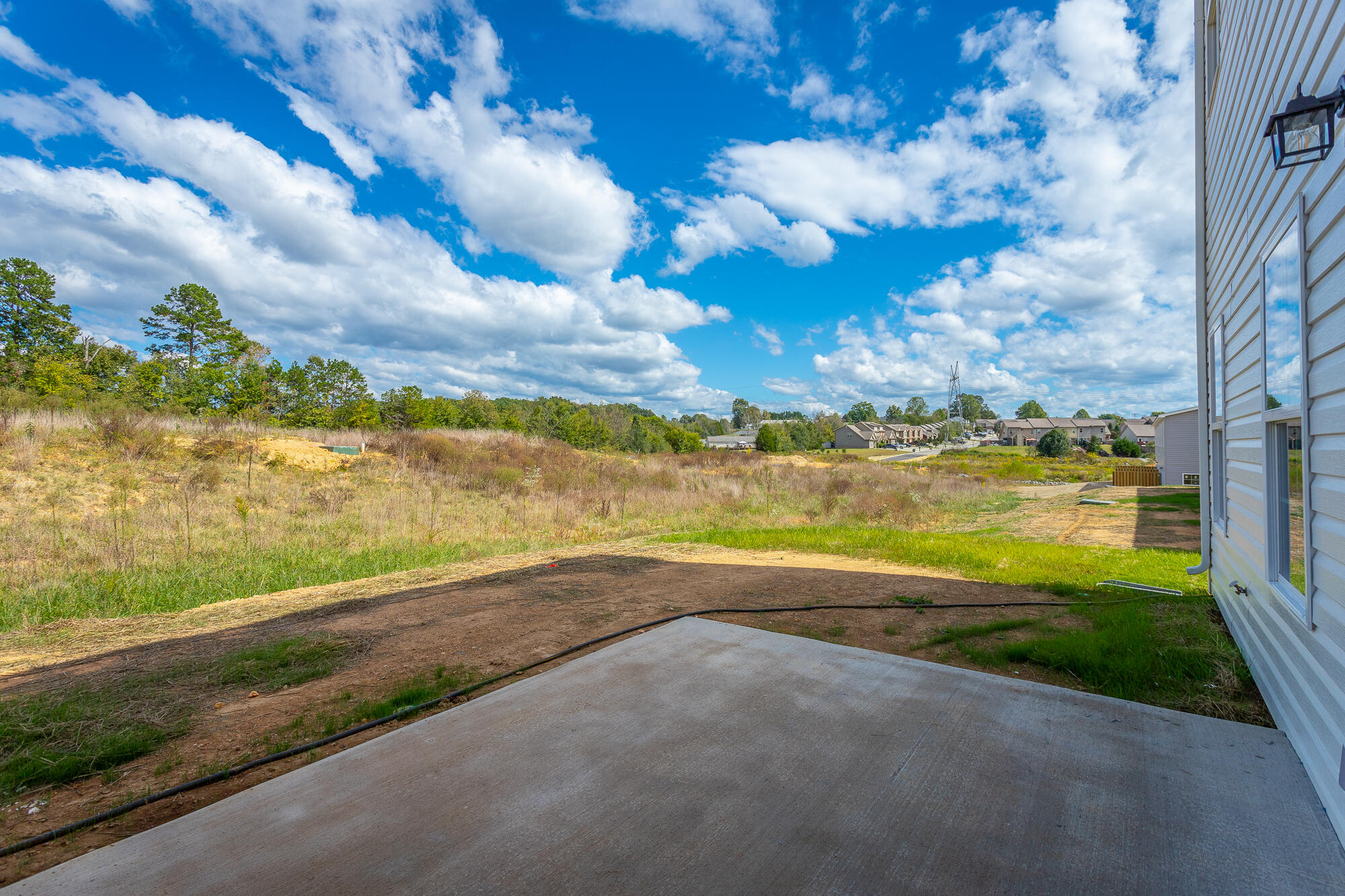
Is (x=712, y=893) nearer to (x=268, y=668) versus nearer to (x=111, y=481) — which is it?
(x=268, y=668)

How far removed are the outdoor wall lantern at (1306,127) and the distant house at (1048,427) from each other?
7645 cm

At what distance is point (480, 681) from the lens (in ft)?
11.8

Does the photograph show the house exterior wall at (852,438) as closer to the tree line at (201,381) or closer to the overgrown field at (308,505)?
the tree line at (201,381)

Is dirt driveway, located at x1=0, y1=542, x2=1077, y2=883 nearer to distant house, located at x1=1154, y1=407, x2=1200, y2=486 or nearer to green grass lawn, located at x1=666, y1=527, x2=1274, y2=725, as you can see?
green grass lawn, located at x1=666, y1=527, x2=1274, y2=725

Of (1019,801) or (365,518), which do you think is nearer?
(1019,801)

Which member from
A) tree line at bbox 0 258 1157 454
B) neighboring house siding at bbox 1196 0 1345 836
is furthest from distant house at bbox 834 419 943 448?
neighboring house siding at bbox 1196 0 1345 836

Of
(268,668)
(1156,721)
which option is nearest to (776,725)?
(1156,721)

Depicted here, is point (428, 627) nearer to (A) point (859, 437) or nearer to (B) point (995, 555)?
(B) point (995, 555)

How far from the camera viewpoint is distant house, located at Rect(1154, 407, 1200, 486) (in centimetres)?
2112

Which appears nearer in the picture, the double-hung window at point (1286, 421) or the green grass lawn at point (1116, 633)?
the double-hung window at point (1286, 421)

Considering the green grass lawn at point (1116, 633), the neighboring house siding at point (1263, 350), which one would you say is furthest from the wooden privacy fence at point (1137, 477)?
the neighboring house siding at point (1263, 350)

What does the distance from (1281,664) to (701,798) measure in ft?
9.60

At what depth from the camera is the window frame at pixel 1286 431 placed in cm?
233

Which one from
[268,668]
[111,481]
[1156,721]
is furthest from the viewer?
[111,481]
